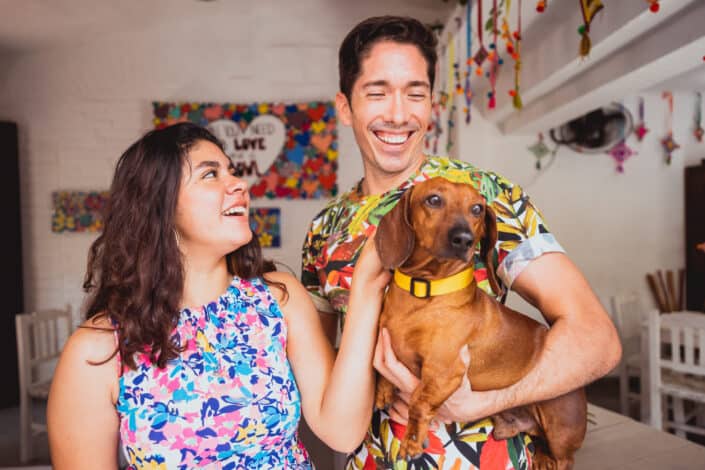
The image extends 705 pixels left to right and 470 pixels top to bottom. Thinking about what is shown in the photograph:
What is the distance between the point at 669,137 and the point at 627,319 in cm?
191

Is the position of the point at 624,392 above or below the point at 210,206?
below

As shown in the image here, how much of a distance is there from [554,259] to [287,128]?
4.23 meters

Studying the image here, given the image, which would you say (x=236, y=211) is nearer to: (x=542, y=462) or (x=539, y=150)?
(x=542, y=462)

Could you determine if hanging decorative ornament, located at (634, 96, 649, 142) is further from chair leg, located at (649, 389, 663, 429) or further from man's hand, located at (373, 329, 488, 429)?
man's hand, located at (373, 329, 488, 429)

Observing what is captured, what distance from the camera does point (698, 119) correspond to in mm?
5250

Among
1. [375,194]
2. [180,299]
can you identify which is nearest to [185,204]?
[180,299]

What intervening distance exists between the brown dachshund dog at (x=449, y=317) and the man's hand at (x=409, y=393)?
2cm

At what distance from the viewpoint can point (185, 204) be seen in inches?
51.8

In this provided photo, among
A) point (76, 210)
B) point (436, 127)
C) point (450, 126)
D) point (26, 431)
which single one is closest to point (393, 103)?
point (26, 431)

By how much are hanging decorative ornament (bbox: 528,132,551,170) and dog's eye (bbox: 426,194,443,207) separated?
441cm

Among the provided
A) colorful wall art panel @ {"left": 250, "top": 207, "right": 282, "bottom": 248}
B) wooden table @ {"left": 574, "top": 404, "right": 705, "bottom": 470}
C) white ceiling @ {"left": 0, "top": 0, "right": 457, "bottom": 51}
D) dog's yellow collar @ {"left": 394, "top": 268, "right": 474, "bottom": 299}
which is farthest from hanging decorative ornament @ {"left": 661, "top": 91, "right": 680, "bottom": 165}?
dog's yellow collar @ {"left": 394, "top": 268, "right": 474, "bottom": 299}

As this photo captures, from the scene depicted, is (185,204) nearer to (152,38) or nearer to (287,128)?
(287,128)

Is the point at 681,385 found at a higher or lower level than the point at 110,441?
lower

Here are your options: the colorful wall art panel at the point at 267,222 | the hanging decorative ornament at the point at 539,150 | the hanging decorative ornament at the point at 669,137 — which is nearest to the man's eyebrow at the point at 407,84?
the colorful wall art panel at the point at 267,222
